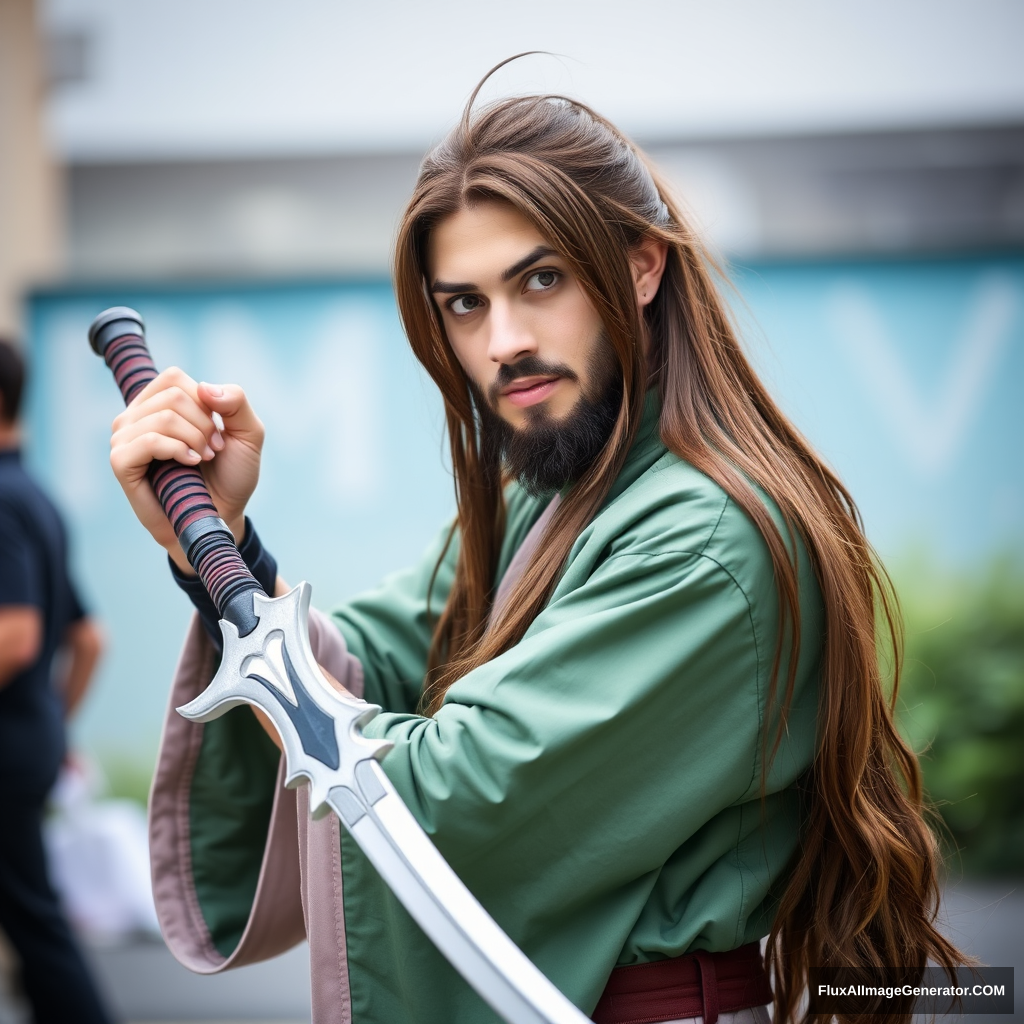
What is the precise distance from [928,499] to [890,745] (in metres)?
3.37

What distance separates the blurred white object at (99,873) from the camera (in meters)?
4.31

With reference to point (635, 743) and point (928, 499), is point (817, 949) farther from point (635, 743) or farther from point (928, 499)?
point (928, 499)

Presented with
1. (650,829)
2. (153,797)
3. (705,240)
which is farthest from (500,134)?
(153,797)

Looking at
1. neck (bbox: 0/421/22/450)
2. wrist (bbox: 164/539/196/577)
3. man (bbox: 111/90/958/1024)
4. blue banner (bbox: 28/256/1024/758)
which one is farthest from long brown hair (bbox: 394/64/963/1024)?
blue banner (bbox: 28/256/1024/758)

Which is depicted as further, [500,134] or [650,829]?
[500,134]

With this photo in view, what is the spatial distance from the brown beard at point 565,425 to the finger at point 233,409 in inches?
12.6

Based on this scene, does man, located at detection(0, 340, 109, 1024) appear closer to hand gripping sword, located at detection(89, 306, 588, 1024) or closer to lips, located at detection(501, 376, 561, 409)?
hand gripping sword, located at detection(89, 306, 588, 1024)

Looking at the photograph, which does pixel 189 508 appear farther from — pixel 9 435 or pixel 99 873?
pixel 99 873

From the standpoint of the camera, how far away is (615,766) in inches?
50.1

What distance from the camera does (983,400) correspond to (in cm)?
467

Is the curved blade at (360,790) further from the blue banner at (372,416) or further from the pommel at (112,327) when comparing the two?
the blue banner at (372,416)

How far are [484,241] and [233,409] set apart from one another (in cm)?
40

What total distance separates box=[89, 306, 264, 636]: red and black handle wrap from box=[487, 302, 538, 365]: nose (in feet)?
1.34

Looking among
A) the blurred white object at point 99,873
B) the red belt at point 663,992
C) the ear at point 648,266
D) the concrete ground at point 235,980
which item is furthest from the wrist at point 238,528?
the blurred white object at point 99,873
